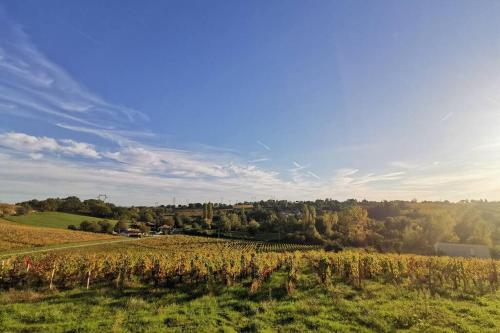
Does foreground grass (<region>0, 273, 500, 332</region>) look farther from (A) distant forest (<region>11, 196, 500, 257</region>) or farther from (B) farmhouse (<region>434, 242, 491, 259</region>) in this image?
(A) distant forest (<region>11, 196, 500, 257</region>)

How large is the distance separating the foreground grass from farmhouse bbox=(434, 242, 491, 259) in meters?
48.5

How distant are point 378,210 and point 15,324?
130 meters

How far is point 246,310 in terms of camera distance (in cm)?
1271

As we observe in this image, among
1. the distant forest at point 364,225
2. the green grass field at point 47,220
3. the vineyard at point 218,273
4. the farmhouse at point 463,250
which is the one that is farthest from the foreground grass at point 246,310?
the green grass field at point 47,220

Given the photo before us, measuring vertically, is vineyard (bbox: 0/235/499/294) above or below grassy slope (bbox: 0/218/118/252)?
above

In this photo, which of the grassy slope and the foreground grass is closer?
the foreground grass

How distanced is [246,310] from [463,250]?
202 ft

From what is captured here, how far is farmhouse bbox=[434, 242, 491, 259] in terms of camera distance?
180 feet

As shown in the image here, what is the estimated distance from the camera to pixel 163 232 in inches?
4658

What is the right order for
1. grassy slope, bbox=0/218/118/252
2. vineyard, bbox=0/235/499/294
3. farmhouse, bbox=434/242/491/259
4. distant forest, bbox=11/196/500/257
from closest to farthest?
vineyard, bbox=0/235/499/294, grassy slope, bbox=0/218/118/252, farmhouse, bbox=434/242/491/259, distant forest, bbox=11/196/500/257

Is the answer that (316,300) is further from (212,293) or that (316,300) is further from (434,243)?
(434,243)

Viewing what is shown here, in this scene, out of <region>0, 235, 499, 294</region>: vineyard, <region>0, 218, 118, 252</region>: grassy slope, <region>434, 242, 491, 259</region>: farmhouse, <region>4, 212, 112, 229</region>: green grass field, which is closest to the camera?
<region>0, 235, 499, 294</region>: vineyard

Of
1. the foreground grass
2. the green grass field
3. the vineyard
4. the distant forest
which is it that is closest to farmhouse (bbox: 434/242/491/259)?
the distant forest

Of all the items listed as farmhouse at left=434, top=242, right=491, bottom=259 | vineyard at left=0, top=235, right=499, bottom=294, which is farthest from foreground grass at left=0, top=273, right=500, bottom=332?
farmhouse at left=434, top=242, right=491, bottom=259
